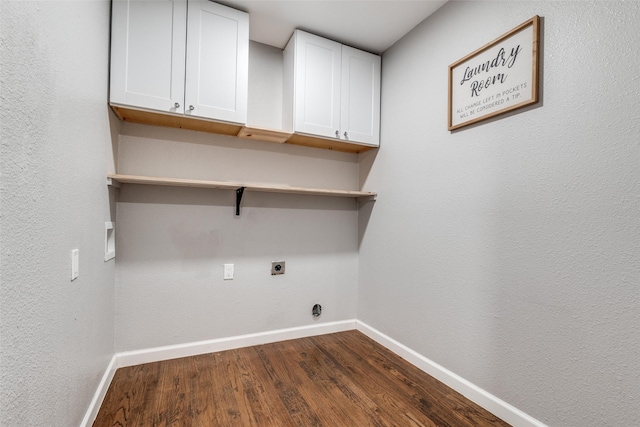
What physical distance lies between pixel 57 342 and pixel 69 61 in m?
1.02

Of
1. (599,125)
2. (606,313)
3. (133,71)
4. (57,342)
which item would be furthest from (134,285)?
(599,125)

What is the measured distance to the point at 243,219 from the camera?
2.36 meters

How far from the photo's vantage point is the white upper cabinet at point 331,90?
2.23 metres

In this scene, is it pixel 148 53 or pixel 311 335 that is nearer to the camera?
pixel 148 53

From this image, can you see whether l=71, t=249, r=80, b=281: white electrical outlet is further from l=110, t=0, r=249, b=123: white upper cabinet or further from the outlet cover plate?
the outlet cover plate

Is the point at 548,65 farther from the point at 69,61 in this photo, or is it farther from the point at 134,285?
the point at 134,285

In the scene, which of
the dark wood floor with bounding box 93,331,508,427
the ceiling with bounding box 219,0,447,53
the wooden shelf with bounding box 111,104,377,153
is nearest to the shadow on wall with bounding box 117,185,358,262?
the wooden shelf with bounding box 111,104,377,153

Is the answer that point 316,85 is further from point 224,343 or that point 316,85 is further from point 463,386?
point 463,386

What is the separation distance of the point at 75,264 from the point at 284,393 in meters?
1.25

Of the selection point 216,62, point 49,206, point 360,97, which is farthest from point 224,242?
point 360,97

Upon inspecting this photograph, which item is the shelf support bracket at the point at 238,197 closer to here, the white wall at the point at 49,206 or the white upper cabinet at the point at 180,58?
the white upper cabinet at the point at 180,58

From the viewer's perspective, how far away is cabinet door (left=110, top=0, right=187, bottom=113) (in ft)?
5.67

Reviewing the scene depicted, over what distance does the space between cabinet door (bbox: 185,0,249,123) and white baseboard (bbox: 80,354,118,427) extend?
5.26ft

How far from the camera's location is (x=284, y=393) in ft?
5.75
